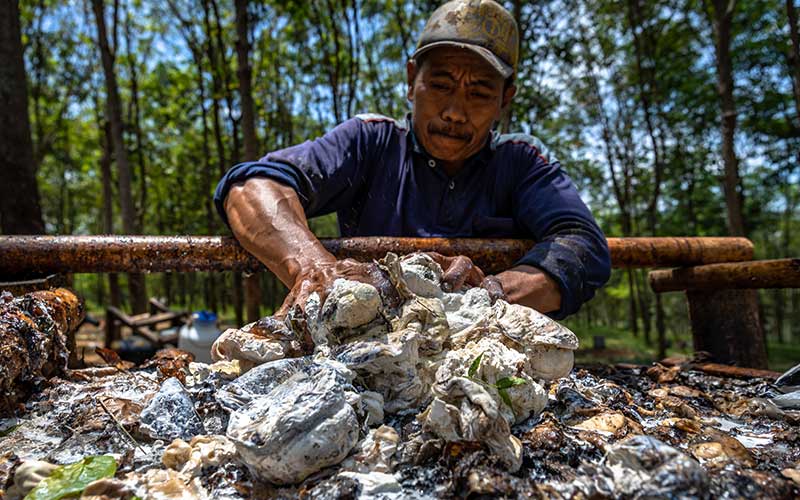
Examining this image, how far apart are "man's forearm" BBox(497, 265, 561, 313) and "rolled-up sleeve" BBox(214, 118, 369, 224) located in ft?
3.22

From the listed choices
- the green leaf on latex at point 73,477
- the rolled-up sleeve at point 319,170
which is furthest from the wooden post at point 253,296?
the green leaf on latex at point 73,477

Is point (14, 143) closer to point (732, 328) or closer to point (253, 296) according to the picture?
point (253, 296)

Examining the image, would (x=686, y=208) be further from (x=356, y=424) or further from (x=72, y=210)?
(x=72, y=210)

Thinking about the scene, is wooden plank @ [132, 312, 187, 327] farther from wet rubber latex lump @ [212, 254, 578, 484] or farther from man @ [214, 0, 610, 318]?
wet rubber latex lump @ [212, 254, 578, 484]

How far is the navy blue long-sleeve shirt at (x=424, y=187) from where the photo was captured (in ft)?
7.25

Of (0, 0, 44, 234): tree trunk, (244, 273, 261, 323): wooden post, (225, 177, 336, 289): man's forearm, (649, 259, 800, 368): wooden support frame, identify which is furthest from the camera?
Result: (244, 273, 261, 323): wooden post

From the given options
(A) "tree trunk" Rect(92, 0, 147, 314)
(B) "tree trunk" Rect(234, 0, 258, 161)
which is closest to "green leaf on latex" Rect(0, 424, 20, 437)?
(B) "tree trunk" Rect(234, 0, 258, 161)

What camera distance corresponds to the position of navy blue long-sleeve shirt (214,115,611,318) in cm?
221

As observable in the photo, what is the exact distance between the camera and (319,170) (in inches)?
86.4

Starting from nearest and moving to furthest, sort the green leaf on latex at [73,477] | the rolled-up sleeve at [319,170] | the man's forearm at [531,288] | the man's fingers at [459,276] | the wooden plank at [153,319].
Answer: the green leaf on latex at [73,477], the man's fingers at [459,276], the man's forearm at [531,288], the rolled-up sleeve at [319,170], the wooden plank at [153,319]

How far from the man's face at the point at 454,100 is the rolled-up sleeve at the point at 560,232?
357 millimetres

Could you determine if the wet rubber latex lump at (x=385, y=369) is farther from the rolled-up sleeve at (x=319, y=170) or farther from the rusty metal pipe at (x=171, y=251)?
the rolled-up sleeve at (x=319, y=170)

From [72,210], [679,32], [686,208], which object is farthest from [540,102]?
[72,210]

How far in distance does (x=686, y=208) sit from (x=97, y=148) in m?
16.8
